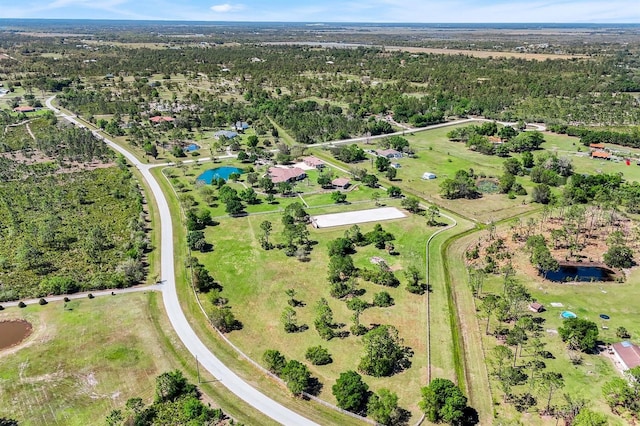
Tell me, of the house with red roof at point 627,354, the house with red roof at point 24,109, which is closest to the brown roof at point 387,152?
the house with red roof at point 627,354

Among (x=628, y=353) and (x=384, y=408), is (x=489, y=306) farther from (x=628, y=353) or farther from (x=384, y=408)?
(x=384, y=408)

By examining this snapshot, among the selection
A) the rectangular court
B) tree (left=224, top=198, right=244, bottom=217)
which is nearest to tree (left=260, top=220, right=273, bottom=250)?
the rectangular court

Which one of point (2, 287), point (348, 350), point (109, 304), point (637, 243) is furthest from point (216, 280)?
point (637, 243)

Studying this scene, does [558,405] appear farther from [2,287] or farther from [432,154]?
[432,154]

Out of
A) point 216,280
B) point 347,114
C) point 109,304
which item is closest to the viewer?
point 109,304

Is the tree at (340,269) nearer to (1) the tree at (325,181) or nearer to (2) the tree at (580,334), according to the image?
(2) the tree at (580,334)

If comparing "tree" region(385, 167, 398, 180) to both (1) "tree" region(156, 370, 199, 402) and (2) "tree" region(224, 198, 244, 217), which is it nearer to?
(2) "tree" region(224, 198, 244, 217)
